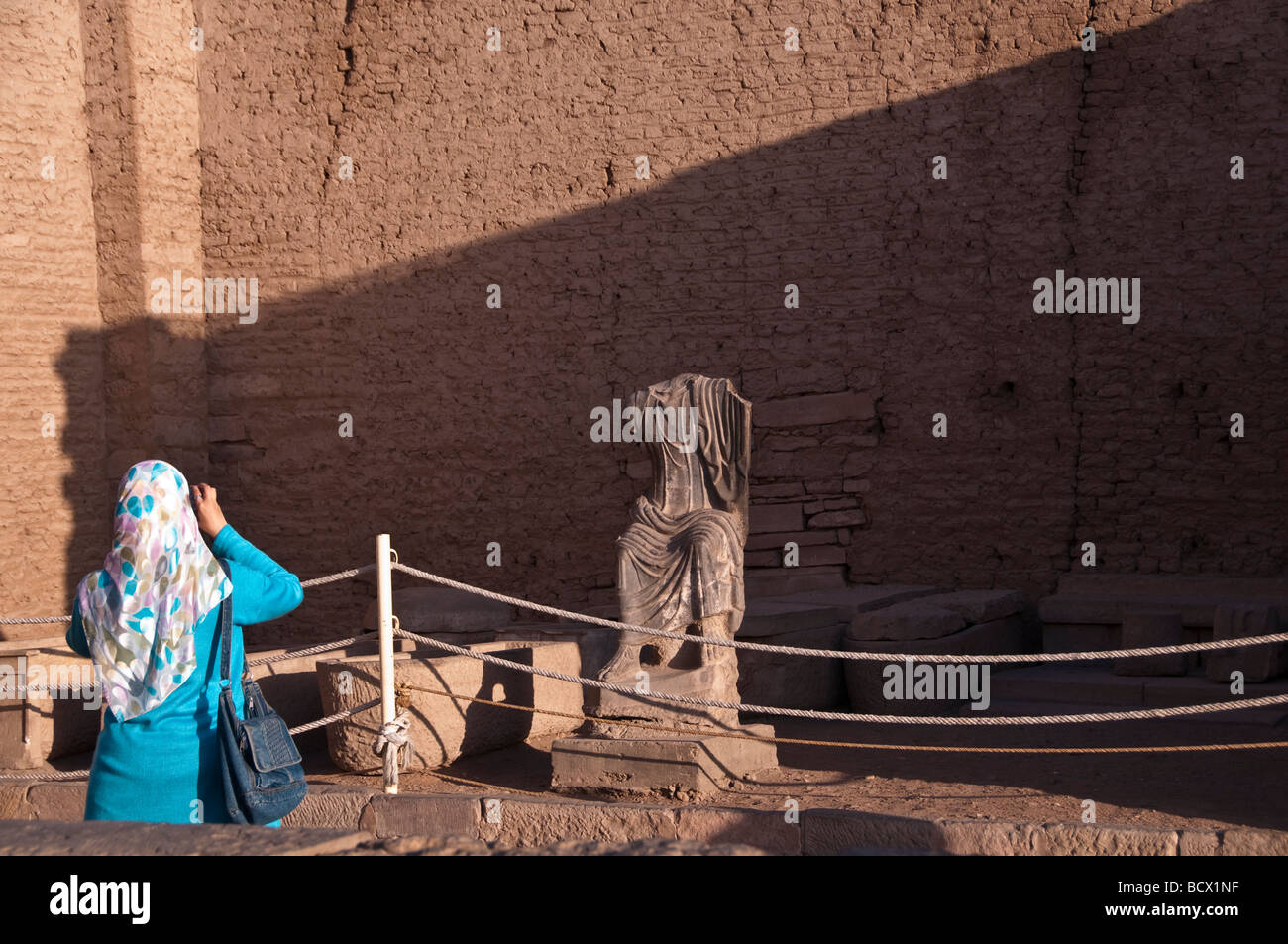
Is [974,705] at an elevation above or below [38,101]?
below

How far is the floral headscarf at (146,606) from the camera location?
3.20 meters

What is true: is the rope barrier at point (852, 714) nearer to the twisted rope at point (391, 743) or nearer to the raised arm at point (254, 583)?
the twisted rope at point (391, 743)

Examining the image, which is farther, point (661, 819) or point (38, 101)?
point (38, 101)

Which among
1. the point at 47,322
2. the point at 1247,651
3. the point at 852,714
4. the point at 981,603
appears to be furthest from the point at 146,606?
the point at 47,322

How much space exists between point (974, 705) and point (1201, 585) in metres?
2.74

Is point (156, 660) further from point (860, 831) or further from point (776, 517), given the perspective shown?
point (776, 517)

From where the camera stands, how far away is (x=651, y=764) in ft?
18.6

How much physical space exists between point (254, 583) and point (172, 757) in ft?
1.57

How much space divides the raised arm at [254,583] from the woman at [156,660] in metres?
0.09

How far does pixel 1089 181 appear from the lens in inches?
377

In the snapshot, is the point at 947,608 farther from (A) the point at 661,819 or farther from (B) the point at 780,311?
(A) the point at 661,819

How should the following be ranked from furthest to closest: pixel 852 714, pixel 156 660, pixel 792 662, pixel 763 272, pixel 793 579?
pixel 763 272 < pixel 793 579 < pixel 792 662 < pixel 852 714 < pixel 156 660

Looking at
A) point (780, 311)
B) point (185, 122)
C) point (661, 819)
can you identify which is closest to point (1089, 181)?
point (780, 311)

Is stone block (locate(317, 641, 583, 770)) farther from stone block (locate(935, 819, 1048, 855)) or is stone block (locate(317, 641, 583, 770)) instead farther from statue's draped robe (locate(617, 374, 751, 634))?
stone block (locate(935, 819, 1048, 855))
